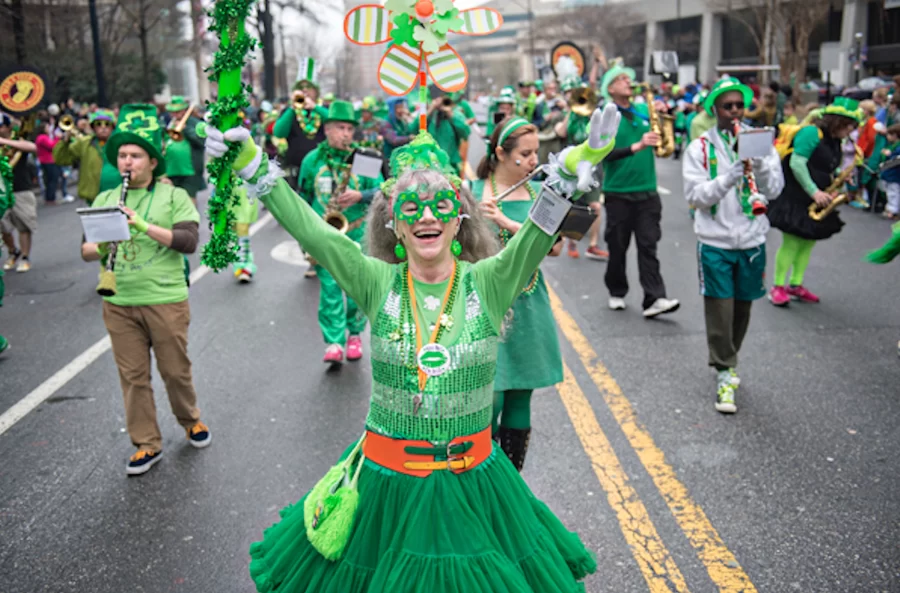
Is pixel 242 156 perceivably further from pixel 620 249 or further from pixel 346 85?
pixel 346 85

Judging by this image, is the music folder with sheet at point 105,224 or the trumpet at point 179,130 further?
the trumpet at point 179,130

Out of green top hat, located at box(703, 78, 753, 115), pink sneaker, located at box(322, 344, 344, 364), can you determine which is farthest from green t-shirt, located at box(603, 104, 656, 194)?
pink sneaker, located at box(322, 344, 344, 364)

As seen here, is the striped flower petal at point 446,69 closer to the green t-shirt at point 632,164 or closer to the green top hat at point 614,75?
the green top hat at point 614,75

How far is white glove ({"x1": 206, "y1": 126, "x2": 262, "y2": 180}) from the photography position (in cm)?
263

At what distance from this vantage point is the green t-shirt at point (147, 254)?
4.87 m

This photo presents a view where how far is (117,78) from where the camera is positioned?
31.4 metres

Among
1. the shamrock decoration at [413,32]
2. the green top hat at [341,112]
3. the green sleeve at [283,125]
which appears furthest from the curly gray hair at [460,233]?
the green sleeve at [283,125]

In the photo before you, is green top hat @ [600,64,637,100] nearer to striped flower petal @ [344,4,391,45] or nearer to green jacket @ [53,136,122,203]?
striped flower petal @ [344,4,391,45]

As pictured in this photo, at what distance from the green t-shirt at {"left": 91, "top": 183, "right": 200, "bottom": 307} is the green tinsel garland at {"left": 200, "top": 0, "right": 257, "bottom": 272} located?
87.2 inches

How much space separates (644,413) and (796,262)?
3.59 m

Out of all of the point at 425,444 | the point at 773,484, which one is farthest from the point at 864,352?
the point at 425,444

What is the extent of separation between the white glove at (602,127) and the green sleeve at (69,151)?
8.40m

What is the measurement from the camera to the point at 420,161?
3082 mm

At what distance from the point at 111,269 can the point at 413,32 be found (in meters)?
2.23
